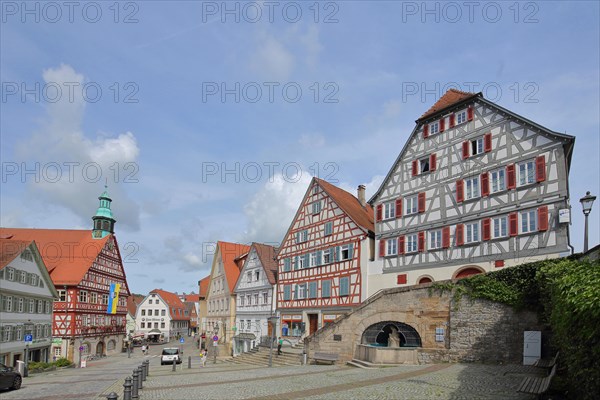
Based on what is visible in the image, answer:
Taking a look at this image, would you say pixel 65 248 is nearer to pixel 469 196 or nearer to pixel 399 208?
pixel 399 208

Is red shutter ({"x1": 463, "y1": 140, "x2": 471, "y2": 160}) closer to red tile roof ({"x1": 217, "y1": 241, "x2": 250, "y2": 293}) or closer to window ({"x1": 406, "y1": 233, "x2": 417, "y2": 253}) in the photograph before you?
window ({"x1": 406, "y1": 233, "x2": 417, "y2": 253})

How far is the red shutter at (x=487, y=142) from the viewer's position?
87.5 ft

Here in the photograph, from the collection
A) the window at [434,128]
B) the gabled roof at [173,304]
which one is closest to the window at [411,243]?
the window at [434,128]

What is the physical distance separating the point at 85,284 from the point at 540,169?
152 ft

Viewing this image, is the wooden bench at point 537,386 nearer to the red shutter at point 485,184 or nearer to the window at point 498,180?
the window at point 498,180

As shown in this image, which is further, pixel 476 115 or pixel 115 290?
pixel 115 290

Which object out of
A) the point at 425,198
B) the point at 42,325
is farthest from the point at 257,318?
the point at 425,198

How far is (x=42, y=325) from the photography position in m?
43.0

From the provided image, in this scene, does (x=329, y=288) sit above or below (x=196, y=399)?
above

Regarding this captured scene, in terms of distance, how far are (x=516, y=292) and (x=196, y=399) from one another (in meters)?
13.4

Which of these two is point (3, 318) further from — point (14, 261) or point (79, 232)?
point (79, 232)

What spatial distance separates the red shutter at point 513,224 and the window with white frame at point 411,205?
647 centimetres

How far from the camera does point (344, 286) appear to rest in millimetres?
34344

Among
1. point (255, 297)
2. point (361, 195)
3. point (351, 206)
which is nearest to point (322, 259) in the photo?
point (351, 206)
